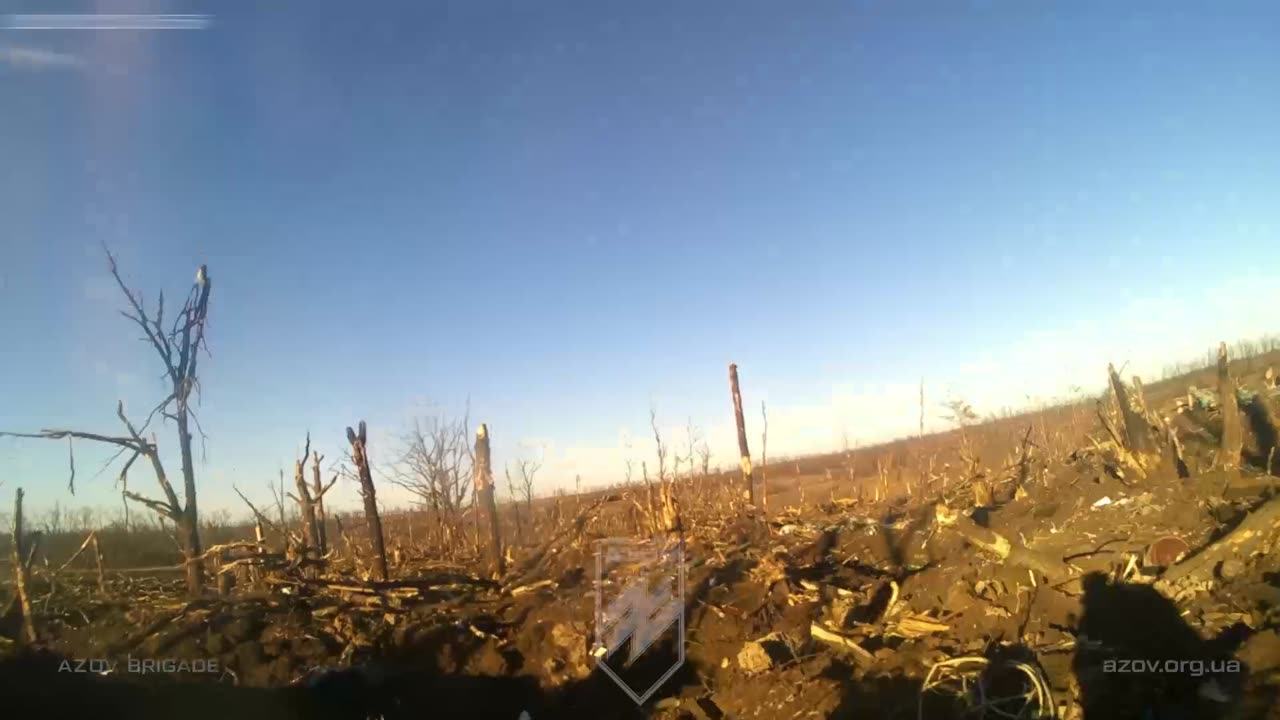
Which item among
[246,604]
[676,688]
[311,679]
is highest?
[246,604]

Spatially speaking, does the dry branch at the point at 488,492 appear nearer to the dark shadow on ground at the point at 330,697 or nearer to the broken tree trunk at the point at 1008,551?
the dark shadow on ground at the point at 330,697

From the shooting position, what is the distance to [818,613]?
10703mm

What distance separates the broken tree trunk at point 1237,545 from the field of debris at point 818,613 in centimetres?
2

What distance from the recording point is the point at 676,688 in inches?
400

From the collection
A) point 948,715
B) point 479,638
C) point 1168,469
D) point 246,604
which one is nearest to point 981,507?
point 1168,469

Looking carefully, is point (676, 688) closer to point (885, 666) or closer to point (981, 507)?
point (885, 666)

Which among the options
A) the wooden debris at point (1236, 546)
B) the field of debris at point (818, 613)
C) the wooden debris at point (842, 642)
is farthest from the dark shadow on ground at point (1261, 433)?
the wooden debris at point (842, 642)

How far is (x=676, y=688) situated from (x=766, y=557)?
3.07 metres

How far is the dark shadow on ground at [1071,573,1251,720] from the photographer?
6.86 metres

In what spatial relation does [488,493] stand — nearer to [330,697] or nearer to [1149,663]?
[330,697]

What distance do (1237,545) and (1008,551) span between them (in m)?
2.24

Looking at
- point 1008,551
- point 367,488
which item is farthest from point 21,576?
point 1008,551

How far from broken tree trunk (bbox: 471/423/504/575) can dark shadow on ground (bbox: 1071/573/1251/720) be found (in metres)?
8.72

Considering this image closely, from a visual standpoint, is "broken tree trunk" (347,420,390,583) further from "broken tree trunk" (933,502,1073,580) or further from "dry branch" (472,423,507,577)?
"broken tree trunk" (933,502,1073,580)
